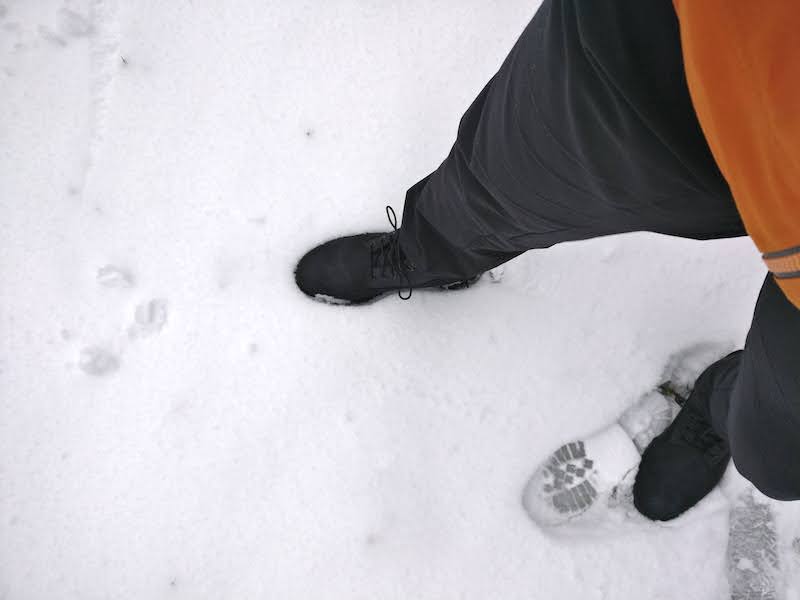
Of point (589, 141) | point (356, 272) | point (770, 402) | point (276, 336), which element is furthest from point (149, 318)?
point (770, 402)

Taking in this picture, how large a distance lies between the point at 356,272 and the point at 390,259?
0.09 m

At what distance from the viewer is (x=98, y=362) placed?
1.04m

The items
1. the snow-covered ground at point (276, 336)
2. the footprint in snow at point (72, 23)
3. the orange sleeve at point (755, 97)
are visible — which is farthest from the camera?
the footprint in snow at point (72, 23)

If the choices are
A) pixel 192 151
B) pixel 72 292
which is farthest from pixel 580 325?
pixel 72 292

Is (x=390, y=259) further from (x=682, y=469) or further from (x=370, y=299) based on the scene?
(x=682, y=469)

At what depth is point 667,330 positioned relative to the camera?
113 centimetres

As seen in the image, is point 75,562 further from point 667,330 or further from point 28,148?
point 667,330

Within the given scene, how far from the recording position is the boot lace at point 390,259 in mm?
1005

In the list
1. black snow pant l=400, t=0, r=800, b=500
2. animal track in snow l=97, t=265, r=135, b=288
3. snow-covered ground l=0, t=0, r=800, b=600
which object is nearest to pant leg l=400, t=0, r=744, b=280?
black snow pant l=400, t=0, r=800, b=500

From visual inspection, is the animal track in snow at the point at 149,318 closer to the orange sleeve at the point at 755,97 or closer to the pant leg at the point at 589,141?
the pant leg at the point at 589,141

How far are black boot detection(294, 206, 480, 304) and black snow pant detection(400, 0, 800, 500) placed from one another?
29 cm

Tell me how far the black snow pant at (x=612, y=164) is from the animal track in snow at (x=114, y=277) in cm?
72

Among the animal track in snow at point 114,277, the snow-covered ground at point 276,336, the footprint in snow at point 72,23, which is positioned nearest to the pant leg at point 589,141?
the snow-covered ground at point 276,336

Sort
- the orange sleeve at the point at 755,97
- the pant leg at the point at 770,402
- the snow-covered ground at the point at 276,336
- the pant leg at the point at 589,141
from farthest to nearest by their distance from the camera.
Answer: the snow-covered ground at the point at 276,336 < the pant leg at the point at 770,402 < the pant leg at the point at 589,141 < the orange sleeve at the point at 755,97
